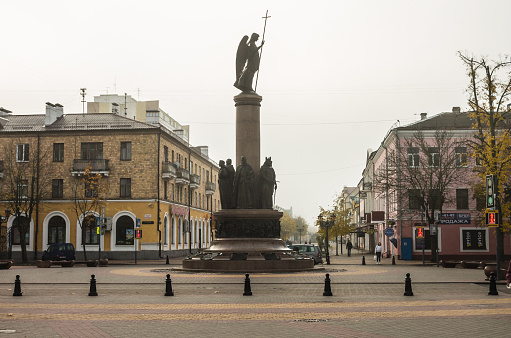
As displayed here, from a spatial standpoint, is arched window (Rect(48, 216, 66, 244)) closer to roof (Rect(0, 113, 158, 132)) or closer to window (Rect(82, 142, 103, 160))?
window (Rect(82, 142, 103, 160))

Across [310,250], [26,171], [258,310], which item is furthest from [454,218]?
[258,310]

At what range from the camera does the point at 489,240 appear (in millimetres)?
54531

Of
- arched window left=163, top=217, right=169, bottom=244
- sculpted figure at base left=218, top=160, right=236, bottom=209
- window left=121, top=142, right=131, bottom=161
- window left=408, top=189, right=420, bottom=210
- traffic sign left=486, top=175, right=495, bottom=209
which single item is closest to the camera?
traffic sign left=486, top=175, right=495, bottom=209

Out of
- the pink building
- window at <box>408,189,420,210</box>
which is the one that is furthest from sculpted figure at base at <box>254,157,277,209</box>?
the pink building

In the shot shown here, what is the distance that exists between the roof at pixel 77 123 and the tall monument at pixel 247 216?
2811cm

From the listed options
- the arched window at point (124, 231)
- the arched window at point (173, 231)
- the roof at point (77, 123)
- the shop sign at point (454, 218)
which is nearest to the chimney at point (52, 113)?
the roof at point (77, 123)

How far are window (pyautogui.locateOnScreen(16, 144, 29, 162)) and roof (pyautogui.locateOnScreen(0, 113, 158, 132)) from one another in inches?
60.5

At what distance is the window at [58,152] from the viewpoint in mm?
60219

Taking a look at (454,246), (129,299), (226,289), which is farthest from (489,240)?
(129,299)

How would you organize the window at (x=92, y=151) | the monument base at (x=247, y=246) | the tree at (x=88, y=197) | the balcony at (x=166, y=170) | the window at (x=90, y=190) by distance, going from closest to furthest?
the monument base at (x=247, y=246), the tree at (x=88, y=197), the window at (x=90, y=190), the window at (x=92, y=151), the balcony at (x=166, y=170)

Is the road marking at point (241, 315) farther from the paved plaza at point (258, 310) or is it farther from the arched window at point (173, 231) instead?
the arched window at point (173, 231)

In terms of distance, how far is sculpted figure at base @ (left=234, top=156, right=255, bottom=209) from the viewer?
3111cm

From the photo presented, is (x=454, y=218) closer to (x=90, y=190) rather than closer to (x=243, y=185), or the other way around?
(x=243, y=185)

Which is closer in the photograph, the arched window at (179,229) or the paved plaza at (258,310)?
the paved plaza at (258,310)
